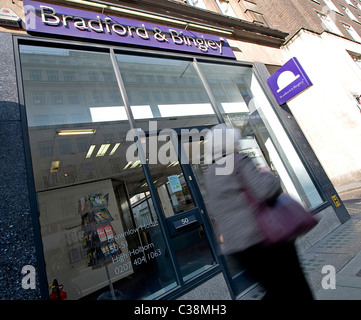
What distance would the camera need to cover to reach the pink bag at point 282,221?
4.06ft

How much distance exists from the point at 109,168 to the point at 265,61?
19.1ft

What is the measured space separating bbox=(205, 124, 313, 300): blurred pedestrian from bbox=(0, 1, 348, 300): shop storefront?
1.20 metres

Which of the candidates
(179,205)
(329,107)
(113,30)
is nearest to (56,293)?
(179,205)

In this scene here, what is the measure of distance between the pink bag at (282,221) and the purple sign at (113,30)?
13.3 ft

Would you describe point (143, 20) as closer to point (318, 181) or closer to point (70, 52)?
point (70, 52)

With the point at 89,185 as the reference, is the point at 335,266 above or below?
below

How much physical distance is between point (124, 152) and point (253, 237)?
3357mm

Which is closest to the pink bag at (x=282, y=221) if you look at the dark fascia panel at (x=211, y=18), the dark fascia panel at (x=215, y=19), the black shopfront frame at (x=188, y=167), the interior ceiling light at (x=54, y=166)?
the black shopfront frame at (x=188, y=167)

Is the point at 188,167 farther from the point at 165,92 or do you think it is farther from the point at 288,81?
the point at 288,81

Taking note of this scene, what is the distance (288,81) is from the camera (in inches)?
214

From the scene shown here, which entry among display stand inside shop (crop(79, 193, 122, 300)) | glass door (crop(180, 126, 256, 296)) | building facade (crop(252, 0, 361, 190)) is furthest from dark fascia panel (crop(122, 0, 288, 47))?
display stand inside shop (crop(79, 193, 122, 300))

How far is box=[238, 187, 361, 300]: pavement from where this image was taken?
2.41m

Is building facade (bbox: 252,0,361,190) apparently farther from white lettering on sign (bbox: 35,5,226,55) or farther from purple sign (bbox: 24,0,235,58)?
purple sign (bbox: 24,0,235,58)

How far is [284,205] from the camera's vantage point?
1314 millimetres
